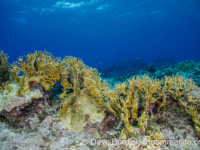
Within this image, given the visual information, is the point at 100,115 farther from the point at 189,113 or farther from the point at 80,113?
the point at 189,113

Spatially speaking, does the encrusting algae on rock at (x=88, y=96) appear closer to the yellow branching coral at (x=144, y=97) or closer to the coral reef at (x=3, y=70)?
the yellow branching coral at (x=144, y=97)

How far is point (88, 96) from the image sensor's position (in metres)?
4.90

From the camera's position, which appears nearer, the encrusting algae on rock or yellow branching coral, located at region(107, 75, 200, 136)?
yellow branching coral, located at region(107, 75, 200, 136)

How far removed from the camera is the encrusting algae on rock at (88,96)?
12.3 ft

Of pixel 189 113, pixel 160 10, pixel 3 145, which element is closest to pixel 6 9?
pixel 3 145

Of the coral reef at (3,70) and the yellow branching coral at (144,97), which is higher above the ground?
the coral reef at (3,70)

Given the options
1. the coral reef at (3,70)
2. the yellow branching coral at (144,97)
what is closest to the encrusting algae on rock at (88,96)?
the yellow branching coral at (144,97)

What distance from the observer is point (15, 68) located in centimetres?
455

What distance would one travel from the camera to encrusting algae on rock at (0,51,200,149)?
3744mm

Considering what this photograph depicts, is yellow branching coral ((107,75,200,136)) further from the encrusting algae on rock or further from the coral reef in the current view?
the coral reef

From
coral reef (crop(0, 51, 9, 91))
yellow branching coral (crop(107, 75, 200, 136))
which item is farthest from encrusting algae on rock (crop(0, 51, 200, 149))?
coral reef (crop(0, 51, 9, 91))

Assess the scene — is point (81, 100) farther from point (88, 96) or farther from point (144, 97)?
point (144, 97)

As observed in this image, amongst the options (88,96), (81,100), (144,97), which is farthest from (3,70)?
(144,97)

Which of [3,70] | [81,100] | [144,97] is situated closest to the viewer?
[144,97]
